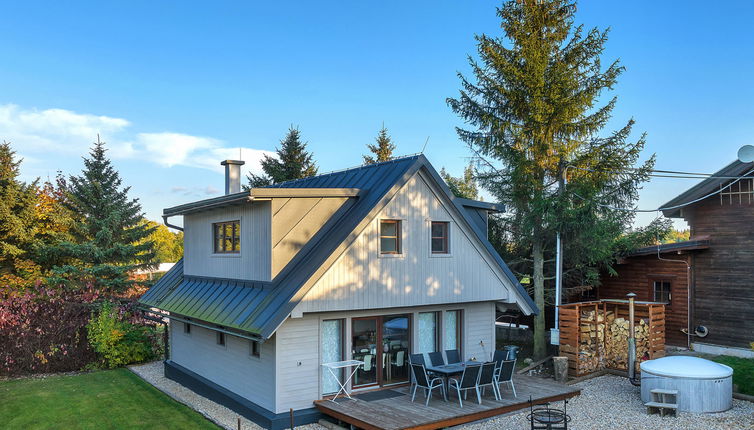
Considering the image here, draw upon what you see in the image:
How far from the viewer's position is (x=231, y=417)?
37.1ft

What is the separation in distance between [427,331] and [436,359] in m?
0.74

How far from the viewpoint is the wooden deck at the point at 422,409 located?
943 cm

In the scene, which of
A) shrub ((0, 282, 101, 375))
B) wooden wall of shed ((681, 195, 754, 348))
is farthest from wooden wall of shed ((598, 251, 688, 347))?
shrub ((0, 282, 101, 375))

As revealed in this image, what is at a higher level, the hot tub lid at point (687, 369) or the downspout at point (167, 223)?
the downspout at point (167, 223)

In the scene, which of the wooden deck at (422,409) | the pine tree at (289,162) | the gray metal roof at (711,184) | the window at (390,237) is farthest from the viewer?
the pine tree at (289,162)

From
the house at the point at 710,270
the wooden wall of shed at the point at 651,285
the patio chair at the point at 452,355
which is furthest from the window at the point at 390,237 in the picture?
the wooden wall of shed at the point at 651,285

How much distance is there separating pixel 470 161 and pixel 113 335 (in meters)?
12.5

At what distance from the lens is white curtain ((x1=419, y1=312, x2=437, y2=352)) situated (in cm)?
1234

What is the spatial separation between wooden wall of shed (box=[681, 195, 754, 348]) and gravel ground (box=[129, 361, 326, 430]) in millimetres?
13555

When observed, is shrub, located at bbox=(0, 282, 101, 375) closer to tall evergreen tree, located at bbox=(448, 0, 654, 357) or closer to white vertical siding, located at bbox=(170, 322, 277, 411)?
white vertical siding, located at bbox=(170, 322, 277, 411)

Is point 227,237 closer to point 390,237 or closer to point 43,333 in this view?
point 390,237

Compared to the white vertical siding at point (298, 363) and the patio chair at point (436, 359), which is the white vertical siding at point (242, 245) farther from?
the patio chair at point (436, 359)

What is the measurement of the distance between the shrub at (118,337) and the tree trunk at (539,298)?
1243cm

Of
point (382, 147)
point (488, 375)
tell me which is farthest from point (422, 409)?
point (382, 147)
